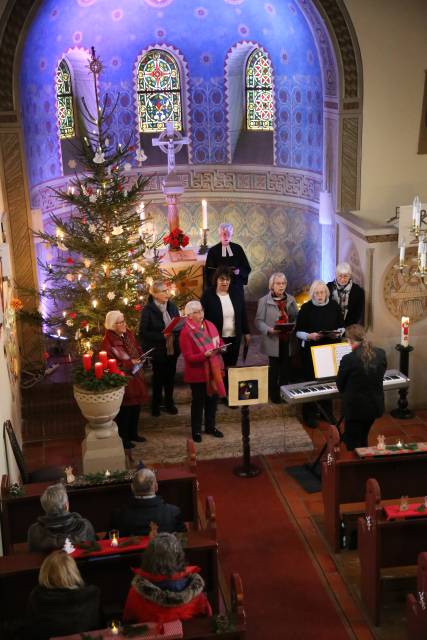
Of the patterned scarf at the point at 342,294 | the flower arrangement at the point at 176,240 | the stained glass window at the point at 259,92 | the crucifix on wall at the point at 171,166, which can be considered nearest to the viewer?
the patterned scarf at the point at 342,294

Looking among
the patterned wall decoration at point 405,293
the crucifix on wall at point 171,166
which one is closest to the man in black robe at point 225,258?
the patterned wall decoration at point 405,293

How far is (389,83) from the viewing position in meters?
10.3

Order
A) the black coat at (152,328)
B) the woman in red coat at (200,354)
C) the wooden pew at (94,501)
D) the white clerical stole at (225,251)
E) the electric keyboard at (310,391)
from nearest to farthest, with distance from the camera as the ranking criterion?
1. the wooden pew at (94,501)
2. the electric keyboard at (310,391)
3. the woman in red coat at (200,354)
4. the black coat at (152,328)
5. the white clerical stole at (225,251)

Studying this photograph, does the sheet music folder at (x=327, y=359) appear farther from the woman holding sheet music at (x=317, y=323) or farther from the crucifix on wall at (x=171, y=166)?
the crucifix on wall at (x=171, y=166)

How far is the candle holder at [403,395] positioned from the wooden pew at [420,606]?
4.74 metres

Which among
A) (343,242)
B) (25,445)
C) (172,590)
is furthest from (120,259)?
(172,590)

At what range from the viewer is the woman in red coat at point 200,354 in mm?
8633

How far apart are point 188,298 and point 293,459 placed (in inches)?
103

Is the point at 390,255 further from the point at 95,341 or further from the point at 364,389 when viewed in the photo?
the point at 95,341

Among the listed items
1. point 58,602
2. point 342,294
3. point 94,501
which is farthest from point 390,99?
point 58,602

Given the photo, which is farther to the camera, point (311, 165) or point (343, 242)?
point (311, 165)

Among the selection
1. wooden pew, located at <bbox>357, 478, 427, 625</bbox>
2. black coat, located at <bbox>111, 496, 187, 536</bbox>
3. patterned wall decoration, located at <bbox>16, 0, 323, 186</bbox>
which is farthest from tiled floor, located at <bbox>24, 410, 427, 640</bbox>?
patterned wall decoration, located at <bbox>16, 0, 323, 186</bbox>

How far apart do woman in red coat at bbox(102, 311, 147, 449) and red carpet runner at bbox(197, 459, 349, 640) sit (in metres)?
0.90

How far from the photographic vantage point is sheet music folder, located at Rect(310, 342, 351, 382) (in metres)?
8.52
